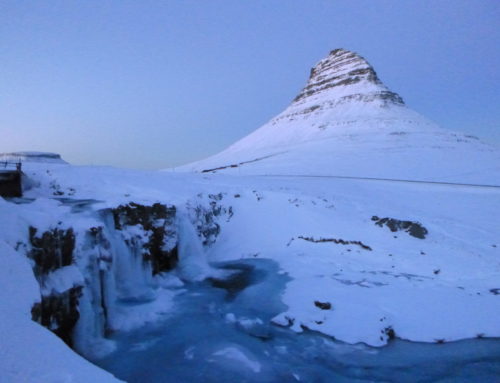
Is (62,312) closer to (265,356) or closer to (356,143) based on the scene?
(265,356)

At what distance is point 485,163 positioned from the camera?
136ft

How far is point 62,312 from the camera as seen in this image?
718cm

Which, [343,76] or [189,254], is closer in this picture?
[189,254]

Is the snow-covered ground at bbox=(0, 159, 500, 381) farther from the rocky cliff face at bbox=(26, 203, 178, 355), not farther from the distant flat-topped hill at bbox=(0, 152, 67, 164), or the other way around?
the distant flat-topped hill at bbox=(0, 152, 67, 164)

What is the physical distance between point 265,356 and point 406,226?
41.6 ft

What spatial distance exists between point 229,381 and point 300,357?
69.6 inches

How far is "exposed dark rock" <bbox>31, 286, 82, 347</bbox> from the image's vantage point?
6789 mm

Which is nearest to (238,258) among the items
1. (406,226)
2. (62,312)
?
(62,312)

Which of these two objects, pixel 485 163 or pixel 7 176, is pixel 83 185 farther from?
pixel 485 163

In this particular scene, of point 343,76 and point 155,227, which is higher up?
point 343,76

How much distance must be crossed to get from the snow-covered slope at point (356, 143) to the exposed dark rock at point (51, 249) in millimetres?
31228

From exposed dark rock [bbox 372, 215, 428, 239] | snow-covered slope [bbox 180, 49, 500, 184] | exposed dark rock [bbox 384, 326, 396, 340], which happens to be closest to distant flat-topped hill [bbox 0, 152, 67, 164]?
snow-covered slope [bbox 180, 49, 500, 184]

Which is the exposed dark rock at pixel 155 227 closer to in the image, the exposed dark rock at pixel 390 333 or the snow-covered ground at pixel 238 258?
the snow-covered ground at pixel 238 258

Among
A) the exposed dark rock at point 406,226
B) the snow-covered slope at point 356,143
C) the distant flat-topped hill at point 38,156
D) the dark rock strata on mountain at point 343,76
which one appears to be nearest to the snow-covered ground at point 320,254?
the exposed dark rock at point 406,226
